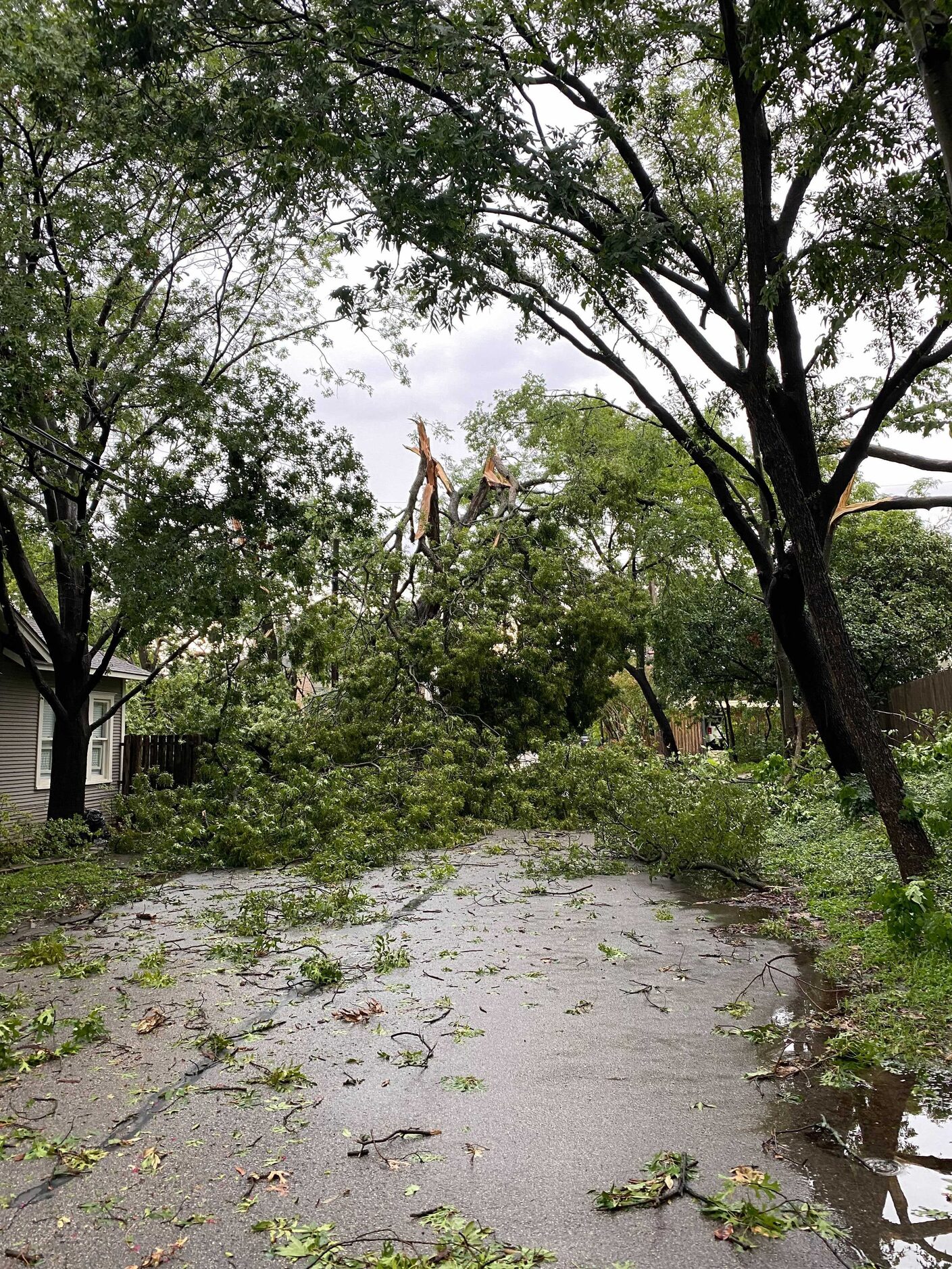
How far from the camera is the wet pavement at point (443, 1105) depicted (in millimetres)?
2668

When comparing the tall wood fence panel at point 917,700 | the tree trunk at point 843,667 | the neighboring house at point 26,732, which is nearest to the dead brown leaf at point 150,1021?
the tree trunk at point 843,667

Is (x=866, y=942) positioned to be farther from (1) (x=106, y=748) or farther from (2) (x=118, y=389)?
(1) (x=106, y=748)

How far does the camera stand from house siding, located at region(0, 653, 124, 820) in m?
14.1

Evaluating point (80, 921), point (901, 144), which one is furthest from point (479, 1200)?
point (901, 144)

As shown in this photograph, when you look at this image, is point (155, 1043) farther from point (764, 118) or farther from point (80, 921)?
point (764, 118)

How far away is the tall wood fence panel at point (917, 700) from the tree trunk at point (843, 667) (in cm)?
737

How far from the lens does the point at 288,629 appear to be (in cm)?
1388

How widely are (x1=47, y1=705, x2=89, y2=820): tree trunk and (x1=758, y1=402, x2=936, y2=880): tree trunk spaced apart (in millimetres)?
10645

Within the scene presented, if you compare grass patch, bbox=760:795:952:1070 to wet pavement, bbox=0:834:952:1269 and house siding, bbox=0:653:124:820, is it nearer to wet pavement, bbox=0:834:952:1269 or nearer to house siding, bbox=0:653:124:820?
wet pavement, bbox=0:834:952:1269

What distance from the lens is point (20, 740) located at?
47.6ft

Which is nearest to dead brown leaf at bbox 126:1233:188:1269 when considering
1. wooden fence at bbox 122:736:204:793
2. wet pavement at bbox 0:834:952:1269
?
wet pavement at bbox 0:834:952:1269

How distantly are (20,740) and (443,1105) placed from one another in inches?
524

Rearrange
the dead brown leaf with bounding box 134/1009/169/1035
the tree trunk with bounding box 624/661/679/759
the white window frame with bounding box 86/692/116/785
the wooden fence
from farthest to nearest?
the tree trunk with bounding box 624/661/679/759
the wooden fence
the white window frame with bounding box 86/692/116/785
the dead brown leaf with bounding box 134/1009/169/1035

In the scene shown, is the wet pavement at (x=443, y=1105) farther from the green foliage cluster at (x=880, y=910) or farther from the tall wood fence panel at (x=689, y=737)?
the tall wood fence panel at (x=689, y=737)
